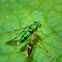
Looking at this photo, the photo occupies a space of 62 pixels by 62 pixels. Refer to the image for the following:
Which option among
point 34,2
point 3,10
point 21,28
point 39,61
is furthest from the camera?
point 34,2

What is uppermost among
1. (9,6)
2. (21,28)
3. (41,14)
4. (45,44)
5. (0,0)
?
(0,0)

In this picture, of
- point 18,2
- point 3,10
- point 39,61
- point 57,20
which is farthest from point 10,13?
point 39,61

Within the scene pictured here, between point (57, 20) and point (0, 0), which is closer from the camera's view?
point (57, 20)

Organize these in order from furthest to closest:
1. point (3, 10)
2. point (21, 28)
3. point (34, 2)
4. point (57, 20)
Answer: point (34, 2)
point (3, 10)
point (57, 20)
point (21, 28)

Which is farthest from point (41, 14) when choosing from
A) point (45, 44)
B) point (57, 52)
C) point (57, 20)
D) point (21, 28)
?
point (57, 52)

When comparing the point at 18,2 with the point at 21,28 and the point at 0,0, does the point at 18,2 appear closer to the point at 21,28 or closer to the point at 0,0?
the point at 0,0

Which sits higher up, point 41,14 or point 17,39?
point 41,14
